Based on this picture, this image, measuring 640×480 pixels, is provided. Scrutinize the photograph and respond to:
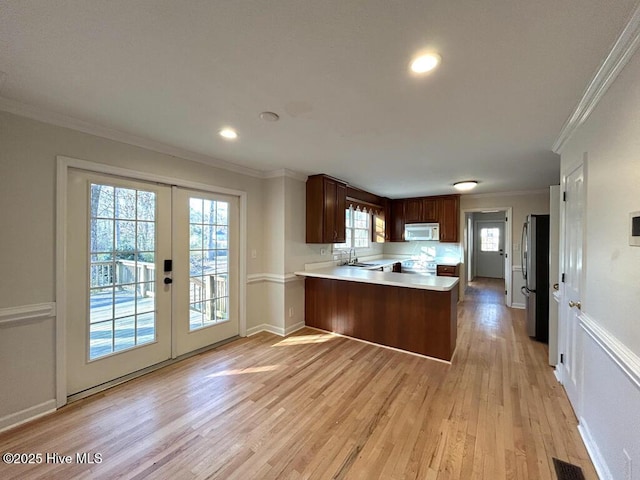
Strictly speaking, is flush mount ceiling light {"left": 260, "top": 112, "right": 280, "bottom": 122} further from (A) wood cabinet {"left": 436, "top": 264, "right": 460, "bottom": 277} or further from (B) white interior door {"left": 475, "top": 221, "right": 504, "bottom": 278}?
(B) white interior door {"left": 475, "top": 221, "right": 504, "bottom": 278}

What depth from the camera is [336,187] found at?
14.2ft

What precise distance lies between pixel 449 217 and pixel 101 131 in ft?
19.5

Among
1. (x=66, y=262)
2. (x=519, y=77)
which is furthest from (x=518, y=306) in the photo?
(x=66, y=262)

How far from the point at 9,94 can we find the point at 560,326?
4.91 metres

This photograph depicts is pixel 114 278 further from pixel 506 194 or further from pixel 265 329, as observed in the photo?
pixel 506 194

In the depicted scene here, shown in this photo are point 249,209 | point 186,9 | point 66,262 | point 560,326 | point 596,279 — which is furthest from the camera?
point 249,209

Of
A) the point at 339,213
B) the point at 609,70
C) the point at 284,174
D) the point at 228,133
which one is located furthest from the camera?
the point at 339,213

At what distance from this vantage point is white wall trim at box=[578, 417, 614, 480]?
1.50 metres

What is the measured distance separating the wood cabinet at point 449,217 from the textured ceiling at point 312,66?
324 cm

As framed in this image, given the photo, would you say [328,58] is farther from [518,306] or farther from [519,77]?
[518,306]

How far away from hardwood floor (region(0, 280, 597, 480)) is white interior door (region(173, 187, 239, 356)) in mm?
409

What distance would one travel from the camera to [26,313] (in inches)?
79.4

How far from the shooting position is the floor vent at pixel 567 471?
60.7 inches

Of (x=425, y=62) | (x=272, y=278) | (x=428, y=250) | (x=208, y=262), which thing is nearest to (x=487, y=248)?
(x=428, y=250)
